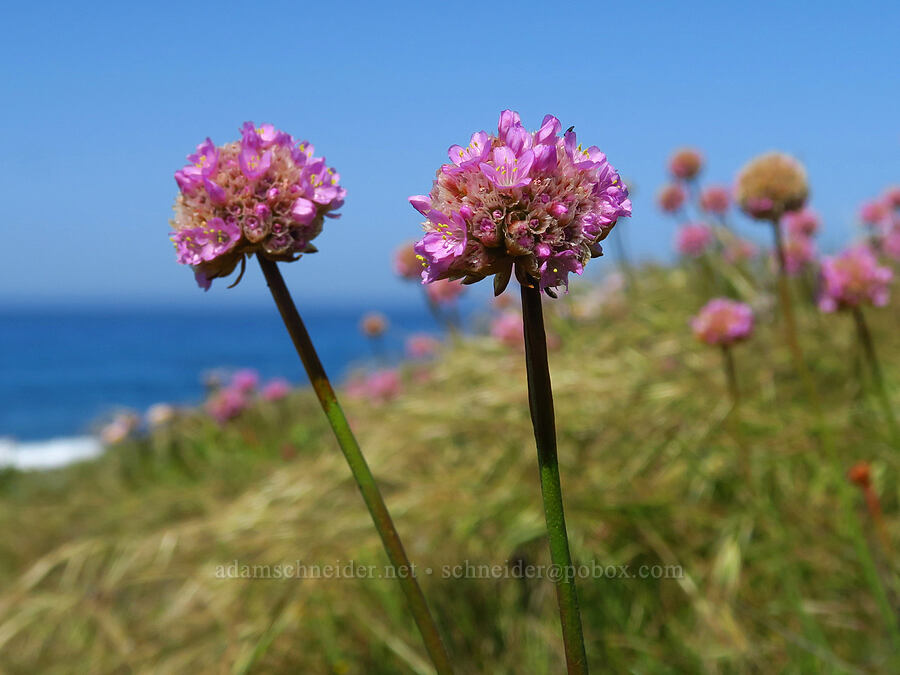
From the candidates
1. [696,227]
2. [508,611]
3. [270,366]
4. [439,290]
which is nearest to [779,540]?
[508,611]

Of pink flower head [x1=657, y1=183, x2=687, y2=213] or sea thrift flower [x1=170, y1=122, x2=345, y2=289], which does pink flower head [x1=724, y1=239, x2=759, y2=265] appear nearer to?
pink flower head [x1=657, y1=183, x2=687, y2=213]

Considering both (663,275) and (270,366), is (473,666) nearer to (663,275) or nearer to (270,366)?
(663,275)

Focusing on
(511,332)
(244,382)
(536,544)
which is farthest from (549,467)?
(244,382)

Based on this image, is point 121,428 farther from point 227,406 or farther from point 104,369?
point 104,369

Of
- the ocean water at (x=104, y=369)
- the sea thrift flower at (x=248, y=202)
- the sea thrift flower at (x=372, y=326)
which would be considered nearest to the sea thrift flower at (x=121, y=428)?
the ocean water at (x=104, y=369)

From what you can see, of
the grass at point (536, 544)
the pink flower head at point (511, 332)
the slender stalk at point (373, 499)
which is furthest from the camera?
the pink flower head at point (511, 332)

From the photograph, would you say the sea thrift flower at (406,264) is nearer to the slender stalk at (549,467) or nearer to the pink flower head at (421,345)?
the pink flower head at (421,345)

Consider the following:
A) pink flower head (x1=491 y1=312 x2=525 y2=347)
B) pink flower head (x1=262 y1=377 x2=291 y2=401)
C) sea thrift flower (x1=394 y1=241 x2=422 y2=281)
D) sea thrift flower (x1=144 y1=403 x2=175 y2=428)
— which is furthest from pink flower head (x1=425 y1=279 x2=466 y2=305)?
sea thrift flower (x1=144 y1=403 x2=175 y2=428)
